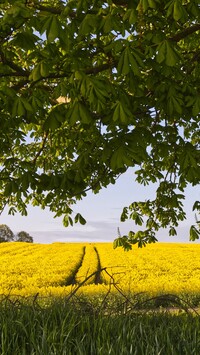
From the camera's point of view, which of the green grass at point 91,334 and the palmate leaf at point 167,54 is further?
the palmate leaf at point 167,54

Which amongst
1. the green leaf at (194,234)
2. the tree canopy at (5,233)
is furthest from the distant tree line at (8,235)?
the green leaf at (194,234)

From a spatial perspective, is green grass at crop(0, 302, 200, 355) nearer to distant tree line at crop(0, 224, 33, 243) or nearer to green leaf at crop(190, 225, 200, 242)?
green leaf at crop(190, 225, 200, 242)

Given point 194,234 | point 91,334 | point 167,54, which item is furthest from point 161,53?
point 194,234

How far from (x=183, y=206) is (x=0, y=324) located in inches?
325

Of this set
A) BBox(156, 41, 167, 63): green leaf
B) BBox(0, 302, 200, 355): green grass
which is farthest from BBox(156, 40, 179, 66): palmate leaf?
BBox(0, 302, 200, 355): green grass

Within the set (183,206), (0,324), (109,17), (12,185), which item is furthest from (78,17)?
(183,206)

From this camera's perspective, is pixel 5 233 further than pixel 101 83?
Yes

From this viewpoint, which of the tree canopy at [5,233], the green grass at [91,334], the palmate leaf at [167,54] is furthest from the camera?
the tree canopy at [5,233]

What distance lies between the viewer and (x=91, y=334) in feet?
12.0

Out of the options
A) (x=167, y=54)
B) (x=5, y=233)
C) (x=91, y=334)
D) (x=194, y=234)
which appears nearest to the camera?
(x=91, y=334)

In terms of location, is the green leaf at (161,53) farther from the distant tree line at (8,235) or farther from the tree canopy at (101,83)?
the distant tree line at (8,235)

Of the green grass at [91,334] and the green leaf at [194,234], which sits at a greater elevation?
the green leaf at [194,234]

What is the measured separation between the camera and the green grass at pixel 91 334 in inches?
128

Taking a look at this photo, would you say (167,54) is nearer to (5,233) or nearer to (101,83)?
(101,83)
